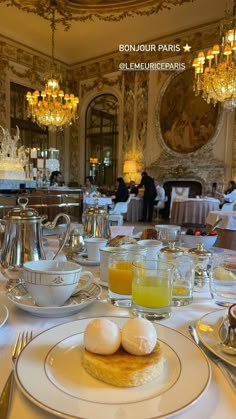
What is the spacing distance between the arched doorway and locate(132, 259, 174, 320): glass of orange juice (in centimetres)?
1024

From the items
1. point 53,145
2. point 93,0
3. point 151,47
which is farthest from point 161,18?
point 53,145

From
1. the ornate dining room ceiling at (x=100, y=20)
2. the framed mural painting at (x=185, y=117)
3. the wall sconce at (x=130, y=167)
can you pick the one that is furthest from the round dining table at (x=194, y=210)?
the ornate dining room ceiling at (x=100, y=20)

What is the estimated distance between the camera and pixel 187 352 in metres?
0.53

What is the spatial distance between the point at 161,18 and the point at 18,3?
359 centimetres

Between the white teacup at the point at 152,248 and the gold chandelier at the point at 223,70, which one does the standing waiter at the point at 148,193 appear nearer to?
the gold chandelier at the point at 223,70

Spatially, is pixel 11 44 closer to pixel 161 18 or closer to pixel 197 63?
pixel 161 18

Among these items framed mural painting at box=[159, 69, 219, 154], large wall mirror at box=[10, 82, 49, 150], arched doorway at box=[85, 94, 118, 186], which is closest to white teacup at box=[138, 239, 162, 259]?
framed mural painting at box=[159, 69, 219, 154]

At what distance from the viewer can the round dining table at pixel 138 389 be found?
41 cm

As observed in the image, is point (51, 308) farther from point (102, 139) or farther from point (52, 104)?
point (102, 139)

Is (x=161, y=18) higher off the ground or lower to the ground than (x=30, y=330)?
higher

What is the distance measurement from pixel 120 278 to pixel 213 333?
275mm

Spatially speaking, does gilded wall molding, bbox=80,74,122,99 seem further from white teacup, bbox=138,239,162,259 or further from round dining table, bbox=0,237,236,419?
round dining table, bbox=0,237,236,419

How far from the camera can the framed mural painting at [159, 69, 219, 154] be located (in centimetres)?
870

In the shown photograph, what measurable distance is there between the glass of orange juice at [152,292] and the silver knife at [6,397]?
33 cm
